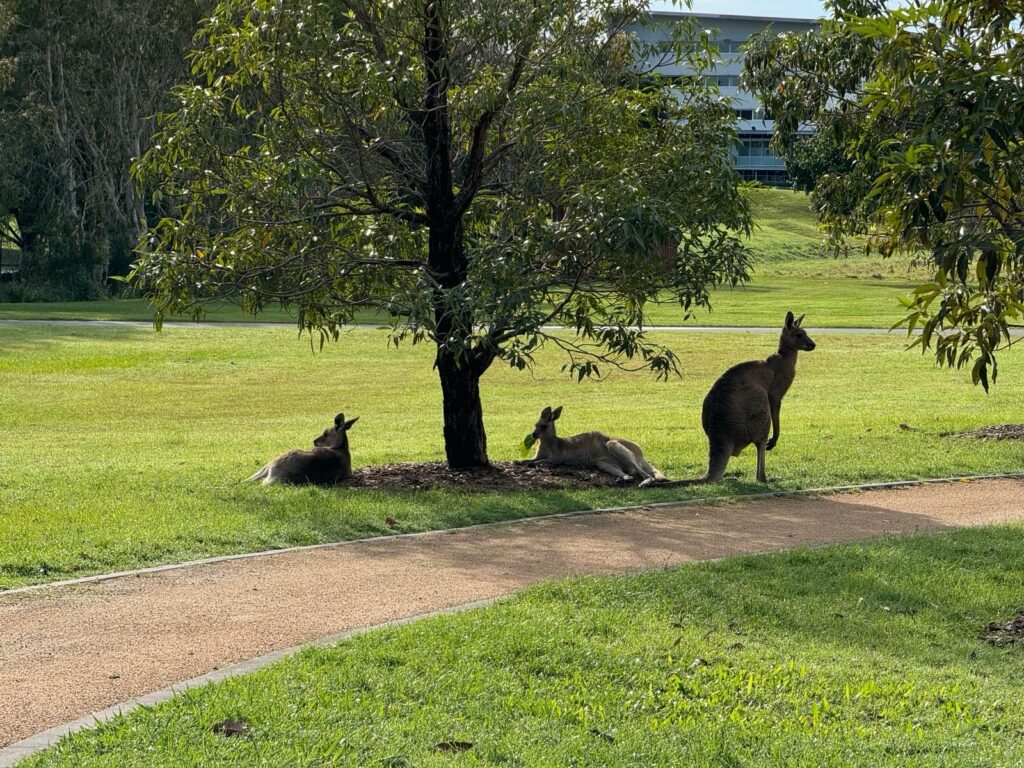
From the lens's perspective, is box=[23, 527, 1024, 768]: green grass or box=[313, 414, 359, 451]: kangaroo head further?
box=[313, 414, 359, 451]: kangaroo head

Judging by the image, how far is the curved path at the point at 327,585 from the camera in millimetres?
7059

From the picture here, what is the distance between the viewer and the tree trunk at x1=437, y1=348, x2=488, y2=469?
14383 mm

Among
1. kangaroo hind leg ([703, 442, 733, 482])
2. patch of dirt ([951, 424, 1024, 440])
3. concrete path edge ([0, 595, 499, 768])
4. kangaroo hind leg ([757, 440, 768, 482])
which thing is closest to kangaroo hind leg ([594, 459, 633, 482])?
kangaroo hind leg ([703, 442, 733, 482])

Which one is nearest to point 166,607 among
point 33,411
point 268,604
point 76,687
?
point 268,604

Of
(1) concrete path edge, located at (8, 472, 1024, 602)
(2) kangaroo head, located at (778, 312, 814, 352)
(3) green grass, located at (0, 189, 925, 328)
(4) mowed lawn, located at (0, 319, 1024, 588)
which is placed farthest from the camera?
(3) green grass, located at (0, 189, 925, 328)

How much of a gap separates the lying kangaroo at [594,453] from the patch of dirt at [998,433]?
5.02m

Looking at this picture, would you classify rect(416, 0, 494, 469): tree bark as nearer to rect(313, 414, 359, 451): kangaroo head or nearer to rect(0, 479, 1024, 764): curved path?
rect(313, 414, 359, 451): kangaroo head

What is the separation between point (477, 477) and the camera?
1410 centimetres

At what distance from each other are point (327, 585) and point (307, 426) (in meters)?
12.2

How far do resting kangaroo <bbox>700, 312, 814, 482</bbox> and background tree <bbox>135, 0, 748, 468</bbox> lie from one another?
0.70m

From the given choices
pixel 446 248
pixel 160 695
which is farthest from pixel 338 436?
pixel 160 695

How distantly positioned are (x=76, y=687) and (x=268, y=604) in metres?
1.90

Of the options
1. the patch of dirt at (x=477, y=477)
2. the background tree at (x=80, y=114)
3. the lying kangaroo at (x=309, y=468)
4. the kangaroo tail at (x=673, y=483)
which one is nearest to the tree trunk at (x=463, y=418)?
the patch of dirt at (x=477, y=477)

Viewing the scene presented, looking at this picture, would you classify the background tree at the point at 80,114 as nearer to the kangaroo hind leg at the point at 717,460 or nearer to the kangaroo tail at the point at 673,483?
the kangaroo tail at the point at 673,483
